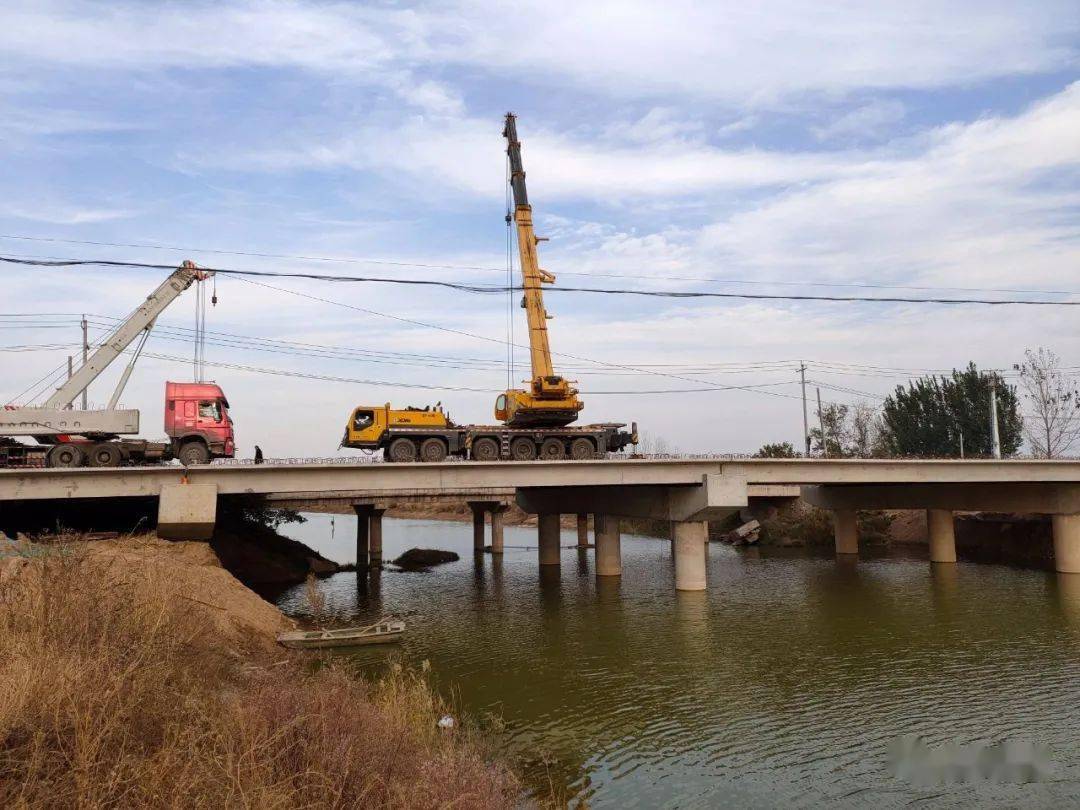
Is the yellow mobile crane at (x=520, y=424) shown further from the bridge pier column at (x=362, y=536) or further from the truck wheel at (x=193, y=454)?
the bridge pier column at (x=362, y=536)

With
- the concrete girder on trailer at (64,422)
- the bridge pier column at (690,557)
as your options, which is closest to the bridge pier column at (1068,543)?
the bridge pier column at (690,557)

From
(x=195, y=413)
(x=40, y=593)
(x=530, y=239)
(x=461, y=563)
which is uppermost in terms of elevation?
(x=530, y=239)

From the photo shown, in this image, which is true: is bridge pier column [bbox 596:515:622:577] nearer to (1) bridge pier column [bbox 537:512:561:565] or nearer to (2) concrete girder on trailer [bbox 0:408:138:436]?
(1) bridge pier column [bbox 537:512:561:565]

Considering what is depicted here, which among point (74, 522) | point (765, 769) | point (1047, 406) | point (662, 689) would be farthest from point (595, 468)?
point (1047, 406)

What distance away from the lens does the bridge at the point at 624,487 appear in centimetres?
2802

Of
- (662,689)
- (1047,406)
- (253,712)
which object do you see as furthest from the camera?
(1047,406)

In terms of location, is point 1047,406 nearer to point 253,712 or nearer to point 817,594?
point 817,594

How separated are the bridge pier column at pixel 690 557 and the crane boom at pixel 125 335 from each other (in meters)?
23.1

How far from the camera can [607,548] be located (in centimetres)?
4122

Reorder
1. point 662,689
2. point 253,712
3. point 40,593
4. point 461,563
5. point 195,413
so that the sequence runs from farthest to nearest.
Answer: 1. point 461,563
2. point 195,413
3. point 662,689
4. point 40,593
5. point 253,712

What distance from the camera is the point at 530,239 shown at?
34.9 m

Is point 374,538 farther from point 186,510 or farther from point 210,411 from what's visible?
point 186,510

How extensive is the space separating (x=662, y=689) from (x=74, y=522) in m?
29.5

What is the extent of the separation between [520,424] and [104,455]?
16.3 metres
